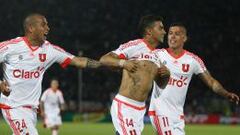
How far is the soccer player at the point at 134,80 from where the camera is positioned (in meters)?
8.73

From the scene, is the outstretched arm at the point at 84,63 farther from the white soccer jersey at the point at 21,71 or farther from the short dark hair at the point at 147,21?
the short dark hair at the point at 147,21

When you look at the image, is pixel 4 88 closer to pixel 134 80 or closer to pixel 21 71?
pixel 21 71

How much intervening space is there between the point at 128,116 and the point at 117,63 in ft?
2.63

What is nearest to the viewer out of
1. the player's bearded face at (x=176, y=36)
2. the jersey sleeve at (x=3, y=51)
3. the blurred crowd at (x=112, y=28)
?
the jersey sleeve at (x=3, y=51)

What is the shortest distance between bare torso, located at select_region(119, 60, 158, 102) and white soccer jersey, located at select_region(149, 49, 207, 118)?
1.30m

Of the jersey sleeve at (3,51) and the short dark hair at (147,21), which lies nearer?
the jersey sleeve at (3,51)

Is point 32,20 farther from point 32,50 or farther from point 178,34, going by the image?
point 178,34

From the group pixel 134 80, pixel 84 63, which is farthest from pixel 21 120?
pixel 134 80

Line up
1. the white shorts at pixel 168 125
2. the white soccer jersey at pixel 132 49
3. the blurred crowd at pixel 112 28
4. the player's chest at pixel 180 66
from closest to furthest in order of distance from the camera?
→ the white soccer jersey at pixel 132 49 < the white shorts at pixel 168 125 < the player's chest at pixel 180 66 < the blurred crowd at pixel 112 28

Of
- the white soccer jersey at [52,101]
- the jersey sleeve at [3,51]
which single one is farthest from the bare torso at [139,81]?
the white soccer jersey at [52,101]

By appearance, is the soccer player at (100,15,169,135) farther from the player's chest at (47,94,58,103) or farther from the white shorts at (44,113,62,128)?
the player's chest at (47,94,58,103)

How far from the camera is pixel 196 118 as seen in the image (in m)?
36.8

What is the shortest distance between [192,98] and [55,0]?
13.0 metres

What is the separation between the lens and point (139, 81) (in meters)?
8.89
